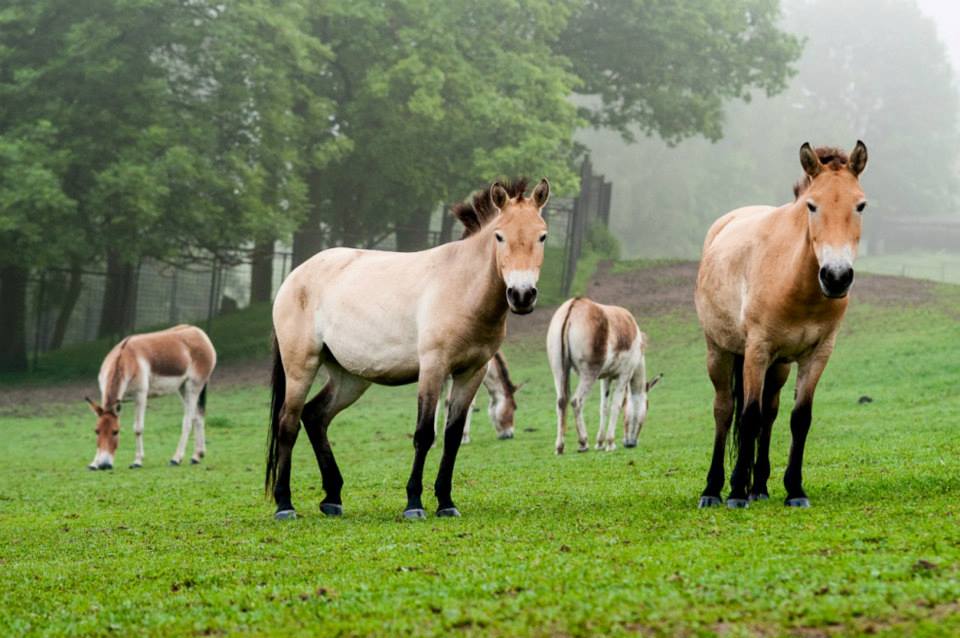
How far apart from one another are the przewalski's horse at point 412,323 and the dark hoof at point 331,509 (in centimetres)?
1

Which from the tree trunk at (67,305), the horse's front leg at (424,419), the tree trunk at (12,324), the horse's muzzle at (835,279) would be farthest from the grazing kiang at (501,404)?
the tree trunk at (67,305)

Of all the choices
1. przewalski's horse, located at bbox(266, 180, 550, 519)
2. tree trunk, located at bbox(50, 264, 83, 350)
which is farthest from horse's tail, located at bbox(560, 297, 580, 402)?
tree trunk, located at bbox(50, 264, 83, 350)

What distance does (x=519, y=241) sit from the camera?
9758 mm

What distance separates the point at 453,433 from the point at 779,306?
8.97ft

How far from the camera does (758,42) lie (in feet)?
158

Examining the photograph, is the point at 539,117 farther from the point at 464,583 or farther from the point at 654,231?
the point at 654,231

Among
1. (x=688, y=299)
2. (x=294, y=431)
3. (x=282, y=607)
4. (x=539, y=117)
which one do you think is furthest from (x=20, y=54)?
(x=282, y=607)

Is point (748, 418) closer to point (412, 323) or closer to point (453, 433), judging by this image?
point (453, 433)

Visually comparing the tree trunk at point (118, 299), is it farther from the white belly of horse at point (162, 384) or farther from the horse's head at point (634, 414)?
the horse's head at point (634, 414)

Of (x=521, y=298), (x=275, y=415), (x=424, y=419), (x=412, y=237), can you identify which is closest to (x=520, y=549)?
(x=521, y=298)

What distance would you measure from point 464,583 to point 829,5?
4223 inches

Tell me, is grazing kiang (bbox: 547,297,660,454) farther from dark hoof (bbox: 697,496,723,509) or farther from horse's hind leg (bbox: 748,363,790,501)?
dark hoof (bbox: 697,496,723,509)

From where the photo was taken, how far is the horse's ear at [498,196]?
10.1 m

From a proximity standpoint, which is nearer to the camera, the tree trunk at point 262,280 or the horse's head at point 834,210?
the horse's head at point 834,210
